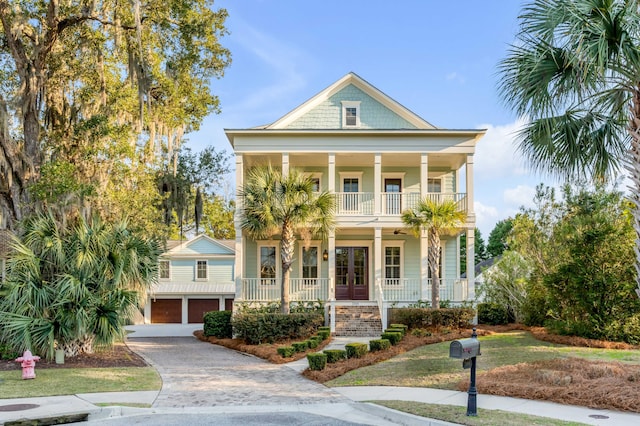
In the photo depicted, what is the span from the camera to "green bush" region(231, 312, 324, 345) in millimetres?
16344

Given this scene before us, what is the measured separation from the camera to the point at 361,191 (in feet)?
73.6

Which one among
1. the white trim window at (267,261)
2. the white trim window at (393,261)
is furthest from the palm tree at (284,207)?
the white trim window at (393,261)

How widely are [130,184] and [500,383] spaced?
17508 mm

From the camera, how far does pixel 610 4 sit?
27.6 feet

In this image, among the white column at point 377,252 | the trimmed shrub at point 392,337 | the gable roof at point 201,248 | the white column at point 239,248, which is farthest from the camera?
the gable roof at point 201,248

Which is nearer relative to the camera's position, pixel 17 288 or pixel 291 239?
pixel 17 288

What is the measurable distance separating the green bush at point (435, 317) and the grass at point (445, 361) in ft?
10.4

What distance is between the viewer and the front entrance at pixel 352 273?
2202cm

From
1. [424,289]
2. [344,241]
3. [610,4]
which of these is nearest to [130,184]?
[344,241]

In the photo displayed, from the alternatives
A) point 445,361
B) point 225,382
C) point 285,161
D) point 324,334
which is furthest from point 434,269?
point 225,382

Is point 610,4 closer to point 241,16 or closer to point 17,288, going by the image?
point 241,16

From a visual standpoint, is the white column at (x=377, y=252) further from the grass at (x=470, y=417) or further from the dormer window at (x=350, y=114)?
the grass at (x=470, y=417)

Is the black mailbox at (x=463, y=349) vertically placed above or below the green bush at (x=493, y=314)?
above

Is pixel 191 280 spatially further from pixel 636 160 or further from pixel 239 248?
pixel 636 160
